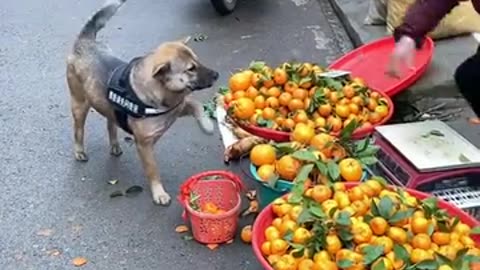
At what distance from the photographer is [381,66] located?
15.9ft

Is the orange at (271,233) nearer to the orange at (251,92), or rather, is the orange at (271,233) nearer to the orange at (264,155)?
the orange at (264,155)

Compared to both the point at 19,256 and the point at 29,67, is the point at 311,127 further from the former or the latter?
the point at 29,67

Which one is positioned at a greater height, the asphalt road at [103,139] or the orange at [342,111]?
the orange at [342,111]

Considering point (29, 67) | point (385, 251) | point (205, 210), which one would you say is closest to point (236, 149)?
point (205, 210)

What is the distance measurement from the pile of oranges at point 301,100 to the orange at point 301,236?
86cm

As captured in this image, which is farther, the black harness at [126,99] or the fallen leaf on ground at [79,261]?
the black harness at [126,99]

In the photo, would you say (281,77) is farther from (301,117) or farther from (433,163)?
(433,163)

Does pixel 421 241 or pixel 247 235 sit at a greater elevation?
pixel 421 241

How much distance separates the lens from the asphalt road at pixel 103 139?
161 inches

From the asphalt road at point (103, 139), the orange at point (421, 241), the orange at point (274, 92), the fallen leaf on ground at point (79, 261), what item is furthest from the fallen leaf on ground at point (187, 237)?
the orange at point (421, 241)

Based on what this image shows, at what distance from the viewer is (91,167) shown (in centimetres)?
482

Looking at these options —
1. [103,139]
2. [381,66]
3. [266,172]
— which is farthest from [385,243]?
[103,139]

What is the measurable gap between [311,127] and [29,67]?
10.0 feet

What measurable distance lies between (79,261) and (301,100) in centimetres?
129
